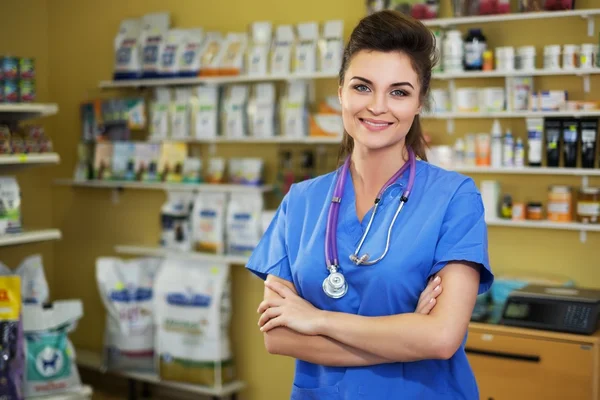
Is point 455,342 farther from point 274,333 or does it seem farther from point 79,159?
point 79,159

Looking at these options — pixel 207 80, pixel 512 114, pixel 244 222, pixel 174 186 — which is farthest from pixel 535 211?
pixel 174 186

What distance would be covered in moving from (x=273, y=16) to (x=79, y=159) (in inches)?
64.0

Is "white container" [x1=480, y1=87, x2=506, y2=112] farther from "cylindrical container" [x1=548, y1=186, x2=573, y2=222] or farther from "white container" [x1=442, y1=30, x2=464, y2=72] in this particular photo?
"cylindrical container" [x1=548, y1=186, x2=573, y2=222]

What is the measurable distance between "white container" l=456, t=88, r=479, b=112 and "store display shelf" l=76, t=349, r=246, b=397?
2.04m

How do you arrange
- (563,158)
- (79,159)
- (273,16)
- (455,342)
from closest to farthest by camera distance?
(455,342), (563,158), (273,16), (79,159)

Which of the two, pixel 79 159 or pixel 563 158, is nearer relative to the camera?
pixel 563 158

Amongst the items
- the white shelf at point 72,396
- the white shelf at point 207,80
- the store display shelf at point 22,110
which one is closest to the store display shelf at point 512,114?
the white shelf at point 207,80

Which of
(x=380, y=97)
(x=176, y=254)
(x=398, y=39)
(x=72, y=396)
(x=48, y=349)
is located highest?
(x=398, y=39)

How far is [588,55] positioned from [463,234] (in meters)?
2.19

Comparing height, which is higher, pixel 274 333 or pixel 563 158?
pixel 563 158

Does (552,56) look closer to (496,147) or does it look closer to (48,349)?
(496,147)

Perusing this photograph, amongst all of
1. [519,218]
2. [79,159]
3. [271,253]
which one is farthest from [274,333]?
[79,159]

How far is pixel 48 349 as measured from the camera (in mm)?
4020

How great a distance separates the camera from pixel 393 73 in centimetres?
167
